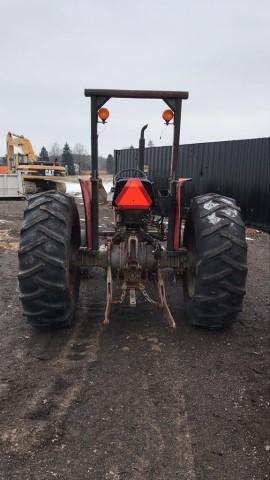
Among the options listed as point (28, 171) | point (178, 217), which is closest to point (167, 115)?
point (178, 217)

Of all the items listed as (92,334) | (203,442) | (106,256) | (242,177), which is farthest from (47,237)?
(242,177)

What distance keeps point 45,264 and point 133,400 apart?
1.48m

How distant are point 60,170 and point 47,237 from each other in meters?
18.4

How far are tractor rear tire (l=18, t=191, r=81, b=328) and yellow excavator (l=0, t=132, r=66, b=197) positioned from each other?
1691cm

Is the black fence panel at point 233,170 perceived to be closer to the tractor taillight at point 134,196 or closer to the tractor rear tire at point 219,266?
the tractor taillight at point 134,196

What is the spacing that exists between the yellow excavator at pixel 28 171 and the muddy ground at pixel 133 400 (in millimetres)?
16390

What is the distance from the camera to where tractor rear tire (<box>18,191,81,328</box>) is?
3.84m

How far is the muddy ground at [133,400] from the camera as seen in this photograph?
7.95ft

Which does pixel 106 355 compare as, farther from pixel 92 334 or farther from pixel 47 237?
pixel 47 237

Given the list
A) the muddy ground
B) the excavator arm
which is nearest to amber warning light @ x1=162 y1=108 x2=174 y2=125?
the muddy ground

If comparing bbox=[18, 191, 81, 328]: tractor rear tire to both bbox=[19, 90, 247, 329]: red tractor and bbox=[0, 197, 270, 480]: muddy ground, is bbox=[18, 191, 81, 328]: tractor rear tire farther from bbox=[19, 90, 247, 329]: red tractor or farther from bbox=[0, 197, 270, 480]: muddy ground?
bbox=[0, 197, 270, 480]: muddy ground

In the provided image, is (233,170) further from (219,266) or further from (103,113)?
(219,266)

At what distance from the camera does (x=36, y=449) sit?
8.20ft

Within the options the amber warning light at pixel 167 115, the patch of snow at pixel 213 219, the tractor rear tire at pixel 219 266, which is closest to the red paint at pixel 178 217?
the tractor rear tire at pixel 219 266
